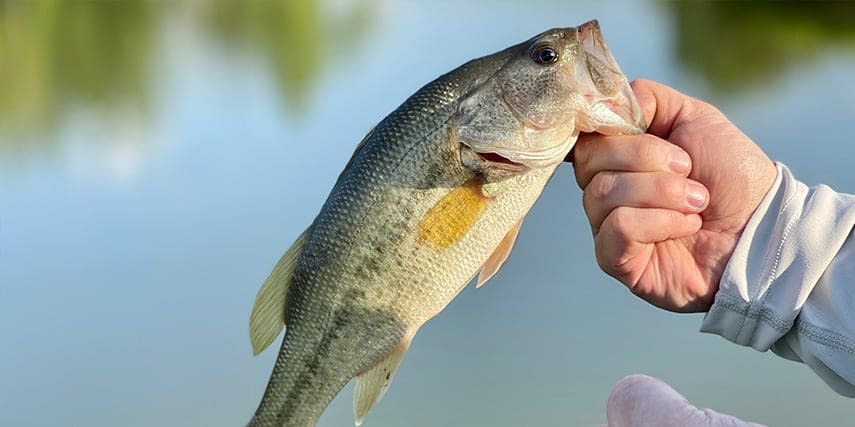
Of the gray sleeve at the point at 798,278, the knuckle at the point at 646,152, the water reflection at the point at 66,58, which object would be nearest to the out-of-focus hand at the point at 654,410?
the gray sleeve at the point at 798,278

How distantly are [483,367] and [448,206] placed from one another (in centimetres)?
380

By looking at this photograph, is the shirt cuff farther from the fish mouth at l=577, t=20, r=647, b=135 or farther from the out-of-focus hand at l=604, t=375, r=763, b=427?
the fish mouth at l=577, t=20, r=647, b=135

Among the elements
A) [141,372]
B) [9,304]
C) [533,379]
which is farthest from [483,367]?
[9,304]

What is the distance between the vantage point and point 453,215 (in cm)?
162

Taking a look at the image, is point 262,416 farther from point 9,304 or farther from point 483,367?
point 9,304

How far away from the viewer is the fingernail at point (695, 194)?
64.3 inches

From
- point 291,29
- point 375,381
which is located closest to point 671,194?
point 375,381

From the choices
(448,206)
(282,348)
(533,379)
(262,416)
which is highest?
(448,206)

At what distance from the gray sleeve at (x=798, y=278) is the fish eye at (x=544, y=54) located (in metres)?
0.56

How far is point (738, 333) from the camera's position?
1.79 meters

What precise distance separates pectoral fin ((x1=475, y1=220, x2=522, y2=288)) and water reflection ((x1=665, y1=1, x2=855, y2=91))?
32.4 feet

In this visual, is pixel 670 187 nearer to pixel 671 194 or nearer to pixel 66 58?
pixel 671 194

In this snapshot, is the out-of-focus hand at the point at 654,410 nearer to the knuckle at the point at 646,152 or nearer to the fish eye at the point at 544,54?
the knuckle at the point at 646,152

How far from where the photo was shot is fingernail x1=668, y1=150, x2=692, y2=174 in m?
1.62
